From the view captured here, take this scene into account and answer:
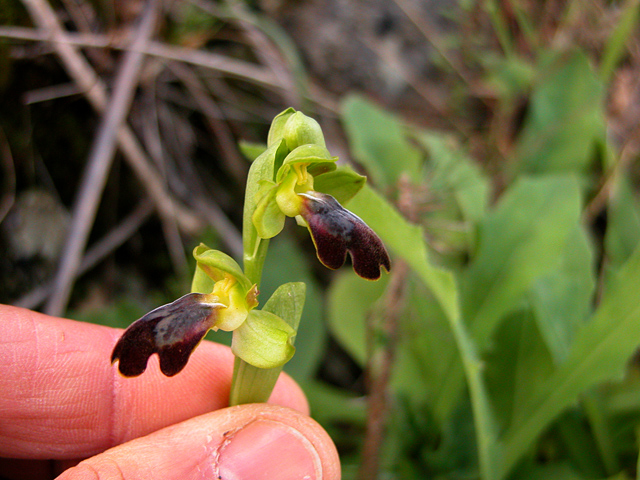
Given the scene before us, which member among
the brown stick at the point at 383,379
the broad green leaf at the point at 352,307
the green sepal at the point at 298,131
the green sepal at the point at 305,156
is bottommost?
the broad green leaf at the point at 352,307

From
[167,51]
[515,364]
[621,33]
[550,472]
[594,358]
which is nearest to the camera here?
[594,358]

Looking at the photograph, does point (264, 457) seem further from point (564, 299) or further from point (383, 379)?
point (564, 299)

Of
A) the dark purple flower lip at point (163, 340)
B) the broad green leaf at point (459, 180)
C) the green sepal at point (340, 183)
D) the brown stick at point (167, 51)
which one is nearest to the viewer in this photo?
the dark purple flower lip at point (163, 340)

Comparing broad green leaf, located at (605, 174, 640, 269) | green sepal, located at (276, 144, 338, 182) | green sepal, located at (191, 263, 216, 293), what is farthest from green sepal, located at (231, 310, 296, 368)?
broad green leaf, located at (605, 174, 640, 269)

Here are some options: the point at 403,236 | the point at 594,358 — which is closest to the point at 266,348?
the point at 403,236

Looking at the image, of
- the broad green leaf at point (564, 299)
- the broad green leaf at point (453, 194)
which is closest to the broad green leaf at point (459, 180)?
the broad green leaf at point (453, 194)

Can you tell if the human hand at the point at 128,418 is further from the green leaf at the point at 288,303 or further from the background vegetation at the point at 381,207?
the background vegetation at the point at 381,207
